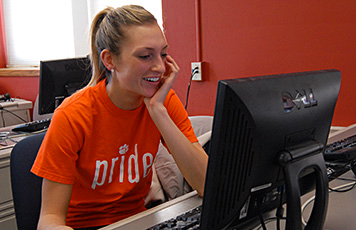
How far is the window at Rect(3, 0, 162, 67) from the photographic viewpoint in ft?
12.0

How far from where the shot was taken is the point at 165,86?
138 centimetres

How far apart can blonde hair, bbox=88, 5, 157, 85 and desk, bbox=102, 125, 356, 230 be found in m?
0.49

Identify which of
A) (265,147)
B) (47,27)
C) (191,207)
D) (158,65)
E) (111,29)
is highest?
(47,27)

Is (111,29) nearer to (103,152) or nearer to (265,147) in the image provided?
(103,152)

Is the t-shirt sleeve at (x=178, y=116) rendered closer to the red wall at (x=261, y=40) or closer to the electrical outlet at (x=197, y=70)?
the red wall at (x=261, y=40)

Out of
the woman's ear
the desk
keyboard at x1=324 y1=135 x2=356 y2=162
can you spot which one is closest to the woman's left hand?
the woman's ear

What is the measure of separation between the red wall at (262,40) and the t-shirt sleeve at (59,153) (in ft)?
4.17

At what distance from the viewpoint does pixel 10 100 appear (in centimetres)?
404

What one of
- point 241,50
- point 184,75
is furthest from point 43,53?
point 241,50

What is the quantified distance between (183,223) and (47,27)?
3.40 m

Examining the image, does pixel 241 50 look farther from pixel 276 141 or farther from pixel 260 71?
pixel 276 141

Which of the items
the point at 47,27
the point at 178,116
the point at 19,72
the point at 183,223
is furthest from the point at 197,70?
the point at 19,72

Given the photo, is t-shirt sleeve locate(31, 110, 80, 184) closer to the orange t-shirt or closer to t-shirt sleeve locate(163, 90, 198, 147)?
the orange t-shirt

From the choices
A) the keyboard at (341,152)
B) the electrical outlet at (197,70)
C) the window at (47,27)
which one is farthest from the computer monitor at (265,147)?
the window at (47,27)
